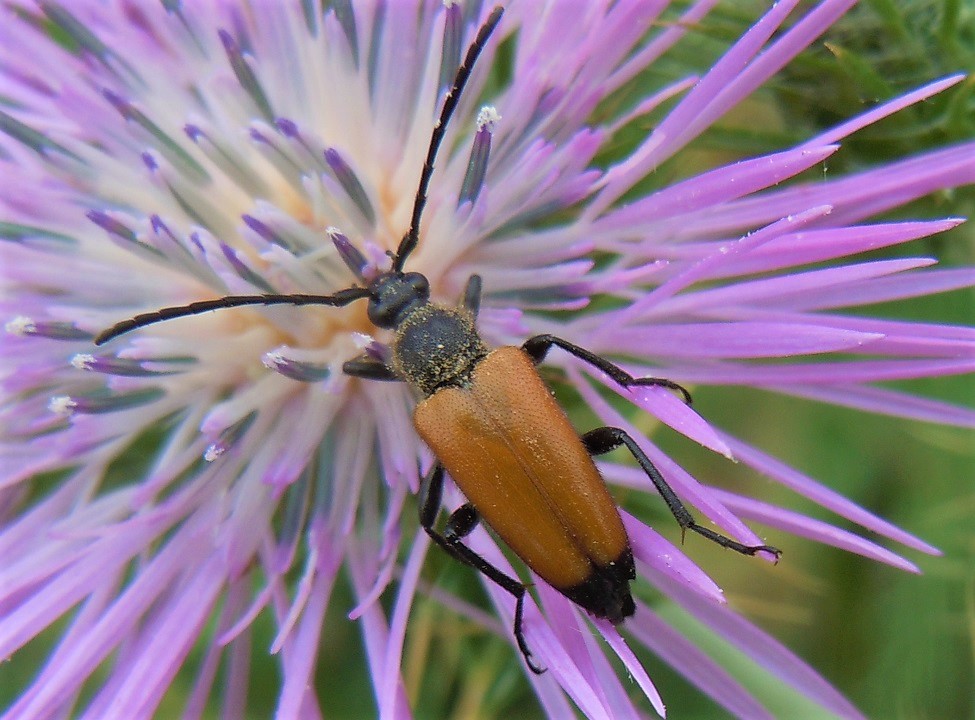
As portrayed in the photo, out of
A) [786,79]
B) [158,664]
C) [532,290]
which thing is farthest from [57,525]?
[786,79]

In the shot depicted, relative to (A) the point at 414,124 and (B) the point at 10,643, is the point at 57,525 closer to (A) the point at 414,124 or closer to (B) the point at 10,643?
(B) the point at 10,643

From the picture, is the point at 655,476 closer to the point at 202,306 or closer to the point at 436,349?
the point at 436,349

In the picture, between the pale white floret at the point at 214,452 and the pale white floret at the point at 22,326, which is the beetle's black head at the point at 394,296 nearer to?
the pale white floret at the point at 214,452

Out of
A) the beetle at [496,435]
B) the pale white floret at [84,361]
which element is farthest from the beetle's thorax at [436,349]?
the pale white floret at [84,361]

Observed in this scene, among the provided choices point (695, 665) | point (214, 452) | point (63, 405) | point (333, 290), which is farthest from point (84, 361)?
point (695, 665)

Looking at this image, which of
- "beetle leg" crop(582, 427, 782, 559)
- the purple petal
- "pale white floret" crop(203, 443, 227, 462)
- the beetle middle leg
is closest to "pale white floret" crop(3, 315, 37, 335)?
"pale white floret" crop(203, 443, 227, 462)

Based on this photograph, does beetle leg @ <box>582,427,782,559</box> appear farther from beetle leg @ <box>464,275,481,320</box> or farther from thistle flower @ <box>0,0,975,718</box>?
beetle leg @ <box>464,275,481,320</box>
